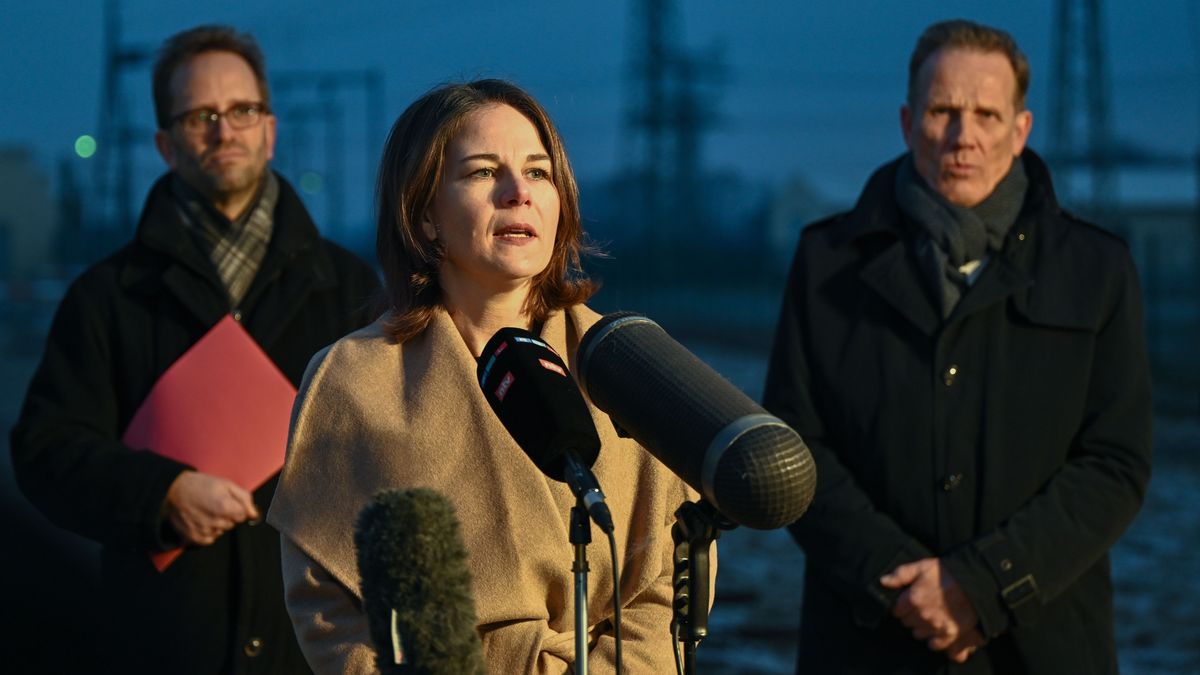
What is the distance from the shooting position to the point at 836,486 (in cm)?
404

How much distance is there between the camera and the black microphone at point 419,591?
1.84 m

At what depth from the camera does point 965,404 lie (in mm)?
4059

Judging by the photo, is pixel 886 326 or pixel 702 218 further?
pixel 702 218

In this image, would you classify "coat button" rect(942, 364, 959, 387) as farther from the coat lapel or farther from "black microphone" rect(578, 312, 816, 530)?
"black microphone" rect(578, 312, 816, 530)

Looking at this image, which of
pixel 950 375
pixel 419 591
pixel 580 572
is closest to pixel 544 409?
pixel 580 572

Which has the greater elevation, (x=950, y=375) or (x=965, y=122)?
(x=965, y=122)

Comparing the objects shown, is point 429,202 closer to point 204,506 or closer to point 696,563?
point 696,563

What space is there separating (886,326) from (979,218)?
14.5 inches

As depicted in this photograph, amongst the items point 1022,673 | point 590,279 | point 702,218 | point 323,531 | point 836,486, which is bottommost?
point 702,218

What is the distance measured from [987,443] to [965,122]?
2.75 ft

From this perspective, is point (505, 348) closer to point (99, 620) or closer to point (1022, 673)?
point (99, 620)

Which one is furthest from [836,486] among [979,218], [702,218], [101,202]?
[702,218]

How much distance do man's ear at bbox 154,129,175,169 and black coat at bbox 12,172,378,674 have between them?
0.26 feet

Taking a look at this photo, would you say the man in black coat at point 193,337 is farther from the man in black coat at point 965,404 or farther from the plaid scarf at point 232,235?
the man in black coat at point 965,404
